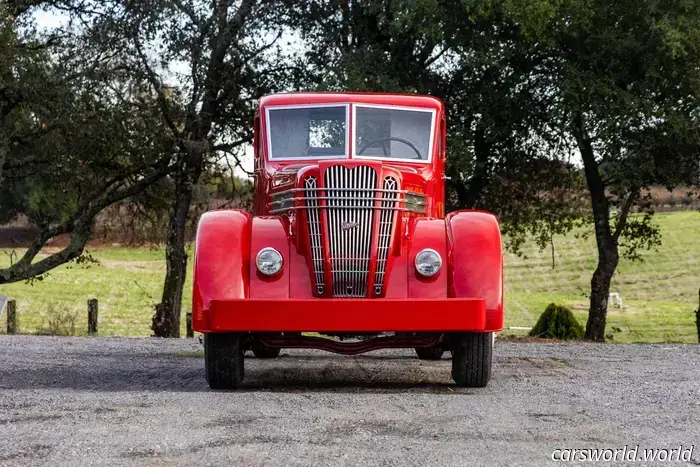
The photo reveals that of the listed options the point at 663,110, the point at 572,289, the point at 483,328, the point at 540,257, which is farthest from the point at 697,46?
the point at 540,257

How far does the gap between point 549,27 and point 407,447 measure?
45.0ft

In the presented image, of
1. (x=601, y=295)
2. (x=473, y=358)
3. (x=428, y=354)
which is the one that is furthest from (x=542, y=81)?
(x=473, y=358)

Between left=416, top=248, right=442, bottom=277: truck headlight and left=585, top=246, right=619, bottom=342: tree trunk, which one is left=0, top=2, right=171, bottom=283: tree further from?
left=416, top=248, right=442, bottom=277: truck headlight

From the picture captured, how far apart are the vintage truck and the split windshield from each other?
840 mm

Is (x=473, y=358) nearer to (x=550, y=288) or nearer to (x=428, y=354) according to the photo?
(x=428, y=354)

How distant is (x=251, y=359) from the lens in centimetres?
1346

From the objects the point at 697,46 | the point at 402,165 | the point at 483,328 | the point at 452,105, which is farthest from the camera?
the point at 452,105

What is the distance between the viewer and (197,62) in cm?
2066

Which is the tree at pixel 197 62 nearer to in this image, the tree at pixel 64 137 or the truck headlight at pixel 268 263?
the tree at pixel 64 137

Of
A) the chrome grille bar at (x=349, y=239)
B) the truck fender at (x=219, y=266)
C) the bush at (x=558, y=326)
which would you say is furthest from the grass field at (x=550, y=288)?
the chrome grille bar at (x=349, y=239)

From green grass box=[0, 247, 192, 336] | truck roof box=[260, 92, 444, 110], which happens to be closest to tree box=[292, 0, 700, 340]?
truck roof box=[260, 92, 444, 110]

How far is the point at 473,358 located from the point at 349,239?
1.41m

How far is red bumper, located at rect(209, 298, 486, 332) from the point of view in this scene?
334 inches

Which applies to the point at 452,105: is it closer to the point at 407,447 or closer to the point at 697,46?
the point at 697,46
